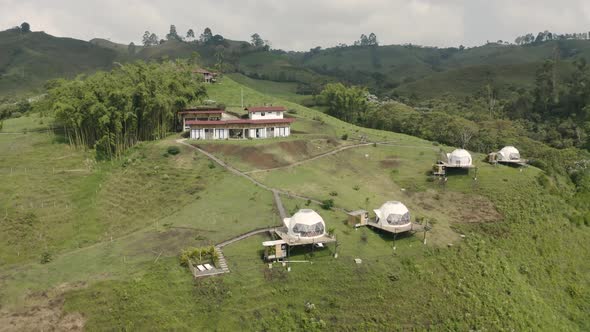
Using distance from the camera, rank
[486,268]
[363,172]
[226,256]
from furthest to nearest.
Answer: [363,172]
[486,268]
[226,256]

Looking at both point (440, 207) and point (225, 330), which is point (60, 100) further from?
point (440, 207)

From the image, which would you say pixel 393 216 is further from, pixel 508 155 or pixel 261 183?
pixel 508 155

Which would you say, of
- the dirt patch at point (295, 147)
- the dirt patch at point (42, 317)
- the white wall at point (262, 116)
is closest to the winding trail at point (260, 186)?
the dirt patch at point (295, 147)

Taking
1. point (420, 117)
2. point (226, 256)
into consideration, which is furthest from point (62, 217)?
point (420, 117)

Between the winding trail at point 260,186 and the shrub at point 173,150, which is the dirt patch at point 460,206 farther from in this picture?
the shrub at point 173,150

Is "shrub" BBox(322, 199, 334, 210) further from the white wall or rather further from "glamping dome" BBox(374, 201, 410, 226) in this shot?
the white wall

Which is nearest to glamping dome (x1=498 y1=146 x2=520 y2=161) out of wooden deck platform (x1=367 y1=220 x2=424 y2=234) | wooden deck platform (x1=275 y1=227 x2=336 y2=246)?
wooden deck platform (x1=367 y1=220 x2=424 y2=234)

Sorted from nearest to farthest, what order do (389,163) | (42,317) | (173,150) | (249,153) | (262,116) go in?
(42,317) → (173,150) → (249,153) → (389,163) → (262,116)

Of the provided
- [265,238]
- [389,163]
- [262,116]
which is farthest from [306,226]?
[262,116]
